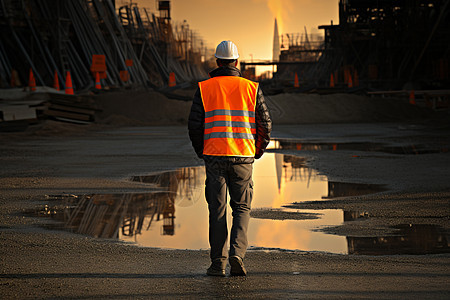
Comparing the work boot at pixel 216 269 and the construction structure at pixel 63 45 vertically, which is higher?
the construction structure at pixel 63 45

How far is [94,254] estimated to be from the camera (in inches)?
223

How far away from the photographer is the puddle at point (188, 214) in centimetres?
624

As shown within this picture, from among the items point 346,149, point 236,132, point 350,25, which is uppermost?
point 350,25

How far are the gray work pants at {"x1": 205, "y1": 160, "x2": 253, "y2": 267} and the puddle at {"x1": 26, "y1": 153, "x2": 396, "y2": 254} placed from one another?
3.09ft

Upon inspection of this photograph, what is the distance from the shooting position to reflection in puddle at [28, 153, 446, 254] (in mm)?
6223

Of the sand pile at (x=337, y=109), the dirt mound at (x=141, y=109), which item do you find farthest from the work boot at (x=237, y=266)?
the sand pile at (x=337, y=109)

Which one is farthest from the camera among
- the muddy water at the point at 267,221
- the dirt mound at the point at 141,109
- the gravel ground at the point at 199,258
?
the dirt mound at the point at 141,109

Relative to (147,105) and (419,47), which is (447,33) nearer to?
(419,47)

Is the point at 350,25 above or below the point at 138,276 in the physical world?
above

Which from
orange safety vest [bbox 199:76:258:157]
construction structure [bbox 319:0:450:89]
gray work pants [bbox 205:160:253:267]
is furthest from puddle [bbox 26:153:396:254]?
construction structure [bbox 319:0:450:89]

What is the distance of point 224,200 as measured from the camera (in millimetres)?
5043

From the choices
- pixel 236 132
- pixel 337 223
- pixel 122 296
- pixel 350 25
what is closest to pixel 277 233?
pixel 337 223

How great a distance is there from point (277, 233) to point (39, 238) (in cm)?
210

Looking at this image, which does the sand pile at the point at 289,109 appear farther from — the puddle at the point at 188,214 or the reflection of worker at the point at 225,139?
the reflection of worker at the point at 225,139
